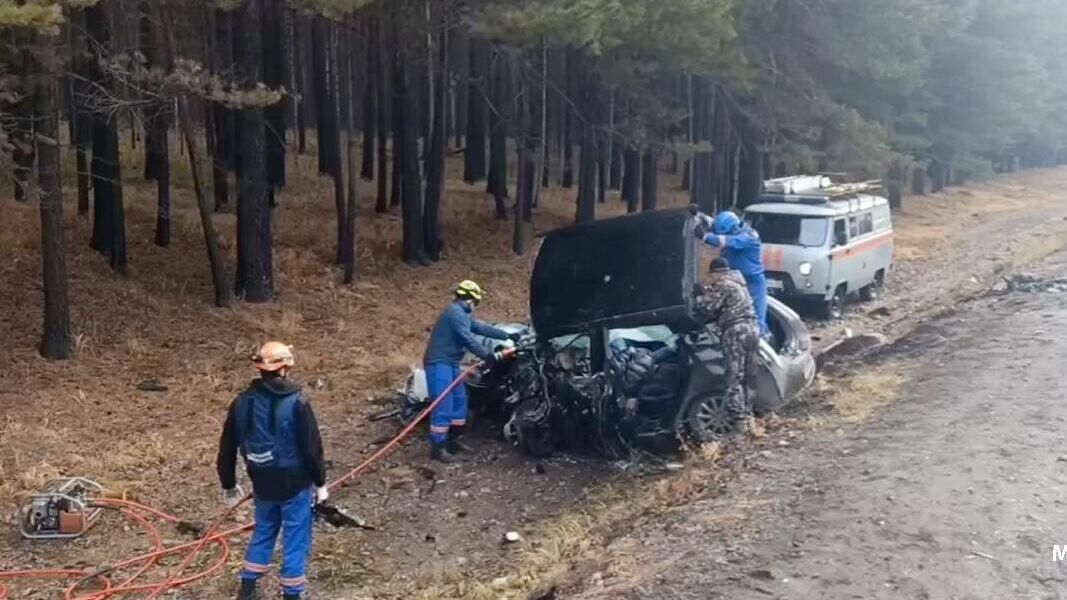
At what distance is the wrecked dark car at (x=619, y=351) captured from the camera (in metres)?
9.73

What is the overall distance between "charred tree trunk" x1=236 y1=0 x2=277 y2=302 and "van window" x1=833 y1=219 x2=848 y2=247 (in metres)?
9.57

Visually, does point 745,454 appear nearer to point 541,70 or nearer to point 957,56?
point 541,70

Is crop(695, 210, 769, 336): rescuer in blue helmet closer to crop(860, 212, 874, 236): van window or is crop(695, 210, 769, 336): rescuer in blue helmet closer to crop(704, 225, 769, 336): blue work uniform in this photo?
crop(704, 225, 769, 336): blue work uniform

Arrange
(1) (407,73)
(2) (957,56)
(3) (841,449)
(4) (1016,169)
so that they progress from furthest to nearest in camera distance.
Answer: (4) (1016,169), (2) (957,56), (1) (407,73), (3) (841,449)

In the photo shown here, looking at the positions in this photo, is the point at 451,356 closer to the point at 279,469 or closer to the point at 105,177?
the point at 279,469

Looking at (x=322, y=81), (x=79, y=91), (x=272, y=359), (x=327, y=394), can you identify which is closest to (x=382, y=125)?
(x=322, y=81)

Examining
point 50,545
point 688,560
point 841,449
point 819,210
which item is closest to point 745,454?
point 841,449

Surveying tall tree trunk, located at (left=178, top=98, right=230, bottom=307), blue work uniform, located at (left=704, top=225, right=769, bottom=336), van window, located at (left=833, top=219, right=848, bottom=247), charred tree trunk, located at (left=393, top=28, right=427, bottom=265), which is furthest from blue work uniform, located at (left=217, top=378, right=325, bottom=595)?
charred tree trunk, located at (left=393, top=28, right=427, bottom=265)

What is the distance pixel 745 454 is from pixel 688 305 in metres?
1.49

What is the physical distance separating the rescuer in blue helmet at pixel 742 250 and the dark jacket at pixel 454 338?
3139mm

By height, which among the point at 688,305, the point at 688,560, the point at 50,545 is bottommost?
the point at 50,545

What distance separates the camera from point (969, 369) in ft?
39.7

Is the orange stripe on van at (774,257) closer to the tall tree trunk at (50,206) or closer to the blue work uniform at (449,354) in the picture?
the blue work uniform at (449,354)

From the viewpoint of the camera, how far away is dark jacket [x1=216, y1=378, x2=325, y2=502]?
23.5 feet
